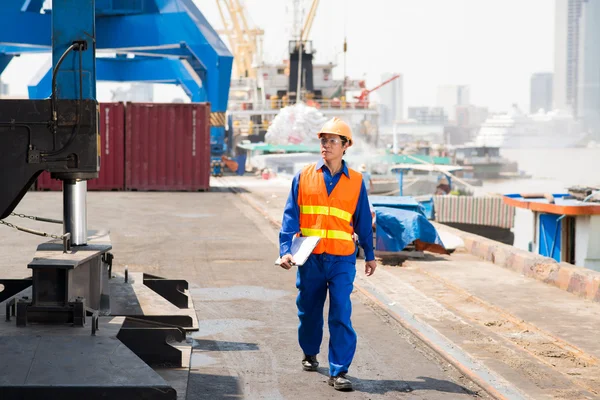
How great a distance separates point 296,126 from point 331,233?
60939mm

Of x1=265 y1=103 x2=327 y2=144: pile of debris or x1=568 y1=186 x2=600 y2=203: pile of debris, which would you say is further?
x1=265 y1=103 x2=327 y2=144: pile of debris

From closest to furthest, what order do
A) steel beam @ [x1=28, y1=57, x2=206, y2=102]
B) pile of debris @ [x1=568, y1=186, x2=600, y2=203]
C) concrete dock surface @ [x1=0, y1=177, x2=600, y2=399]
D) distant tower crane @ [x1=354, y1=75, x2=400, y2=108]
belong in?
concrete dock surface @ [x1=0, y1=177, x2=600, y2=399]
pile of debris @ [x1=568, y1=186, x2=600, y2=203]
steel beam @ [x1=28, y1=57, x2=206, y2=102]
distant tower crane @ [x1=354, y1=75, x2=400, y2=108]

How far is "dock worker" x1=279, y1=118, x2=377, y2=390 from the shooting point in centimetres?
655

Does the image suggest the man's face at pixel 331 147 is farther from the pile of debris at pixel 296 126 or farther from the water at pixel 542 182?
the pile of debris at pixel 296 126

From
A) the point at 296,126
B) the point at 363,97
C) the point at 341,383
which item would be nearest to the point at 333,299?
the point at 341,383

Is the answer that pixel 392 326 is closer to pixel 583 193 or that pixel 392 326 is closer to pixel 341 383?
pixel 341 383

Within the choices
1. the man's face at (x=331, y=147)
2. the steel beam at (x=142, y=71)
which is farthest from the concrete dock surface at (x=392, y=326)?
the steel beam at (x=142, y=71)

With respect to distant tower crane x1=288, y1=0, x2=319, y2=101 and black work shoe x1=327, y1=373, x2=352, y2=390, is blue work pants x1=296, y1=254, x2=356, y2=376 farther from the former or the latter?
distant tower crane x1=288, y1=0, x2=319, y2=101

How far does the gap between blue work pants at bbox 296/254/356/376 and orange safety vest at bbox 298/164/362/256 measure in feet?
0.28

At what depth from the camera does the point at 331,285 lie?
661 centimetres

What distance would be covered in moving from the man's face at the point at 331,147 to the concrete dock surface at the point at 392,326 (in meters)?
1.58

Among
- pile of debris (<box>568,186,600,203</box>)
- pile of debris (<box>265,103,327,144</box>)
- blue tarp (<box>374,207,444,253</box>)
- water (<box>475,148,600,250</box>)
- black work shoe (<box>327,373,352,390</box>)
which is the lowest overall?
water (<box>475,148,600,250</box>)

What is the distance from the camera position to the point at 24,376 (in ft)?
17.3

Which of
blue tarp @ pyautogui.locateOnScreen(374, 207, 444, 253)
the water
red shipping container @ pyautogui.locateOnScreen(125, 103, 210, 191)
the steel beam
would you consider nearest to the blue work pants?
blue tarp @ pyautogui.locateOnScreen(374, 207, 444, 253)
